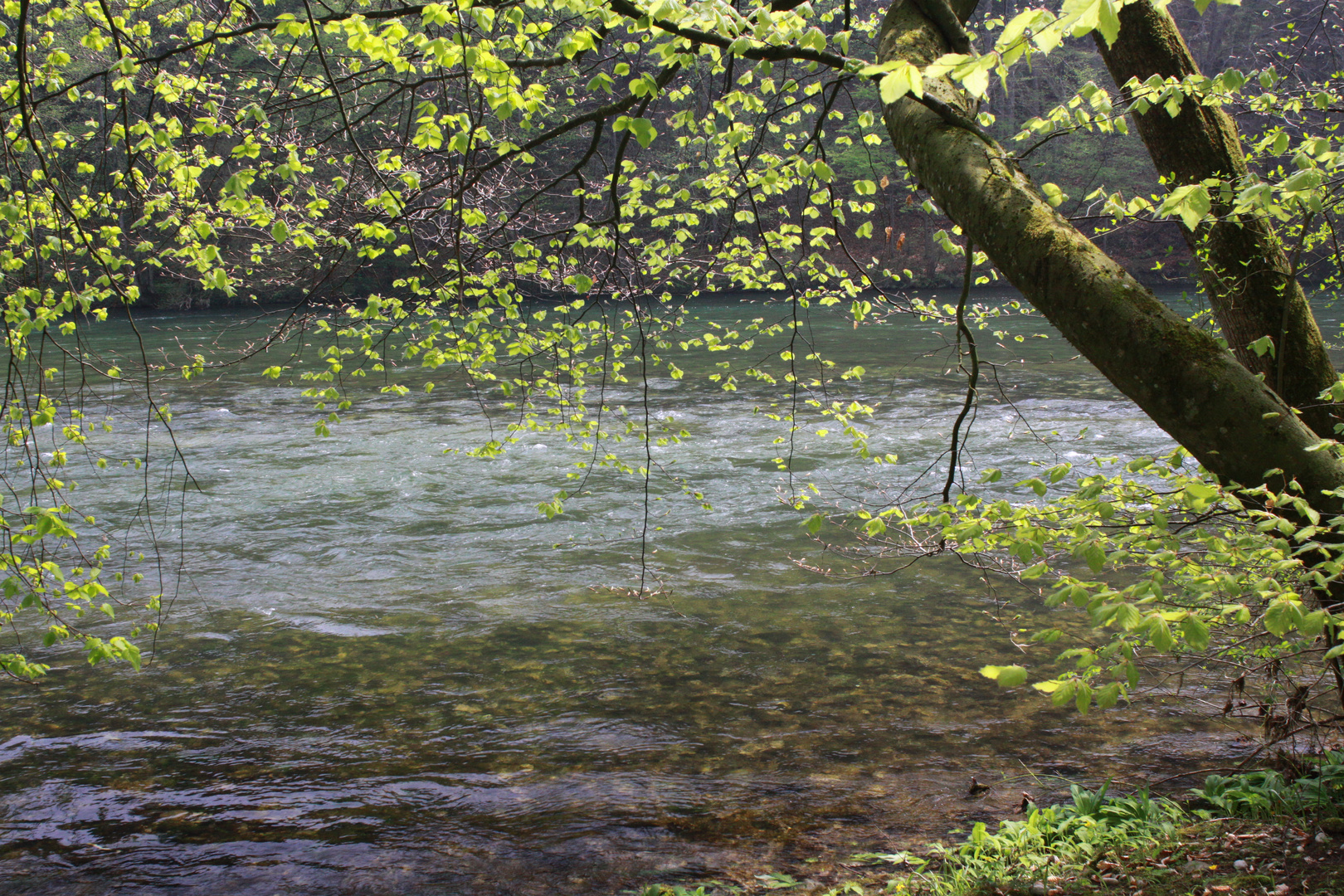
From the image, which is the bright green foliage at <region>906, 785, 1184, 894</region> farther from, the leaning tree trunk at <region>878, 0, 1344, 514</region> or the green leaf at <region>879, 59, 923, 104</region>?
the green leaf at <region>879, 59, 923, 104</region>

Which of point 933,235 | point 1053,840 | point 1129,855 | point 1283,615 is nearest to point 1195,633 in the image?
point 1283,615

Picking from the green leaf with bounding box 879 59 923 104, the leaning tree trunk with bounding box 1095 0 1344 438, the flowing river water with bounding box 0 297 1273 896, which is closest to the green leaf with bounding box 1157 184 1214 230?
the green leaf with bounding box 879 59 923 104

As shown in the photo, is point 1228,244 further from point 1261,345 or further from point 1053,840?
point 1053,840

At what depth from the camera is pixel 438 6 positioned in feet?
10.8

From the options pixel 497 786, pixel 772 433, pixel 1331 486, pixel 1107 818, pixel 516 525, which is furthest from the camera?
pixel 772 433

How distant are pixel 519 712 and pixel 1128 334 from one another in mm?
4537

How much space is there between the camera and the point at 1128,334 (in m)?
2.85

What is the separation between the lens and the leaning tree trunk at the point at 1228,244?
13.2ft

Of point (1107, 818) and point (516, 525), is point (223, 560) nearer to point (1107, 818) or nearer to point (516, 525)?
point (516, 525)

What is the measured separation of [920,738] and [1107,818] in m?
1.40

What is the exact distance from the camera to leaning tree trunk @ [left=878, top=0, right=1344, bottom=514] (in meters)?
2.76

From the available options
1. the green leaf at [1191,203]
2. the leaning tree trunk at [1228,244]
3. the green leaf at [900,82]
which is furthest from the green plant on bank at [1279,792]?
the green leaf at [900,82]

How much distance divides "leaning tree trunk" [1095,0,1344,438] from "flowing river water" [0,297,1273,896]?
4.26 ft

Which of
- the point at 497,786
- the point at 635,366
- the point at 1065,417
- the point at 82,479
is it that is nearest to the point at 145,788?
the point at 497,786
